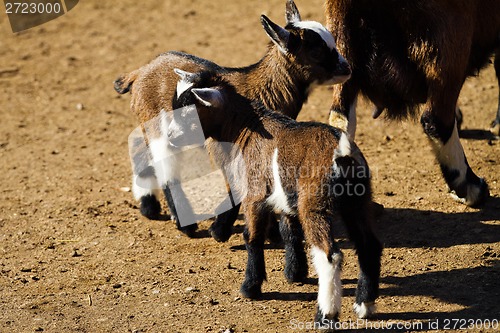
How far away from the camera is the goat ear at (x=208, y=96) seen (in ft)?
18.5

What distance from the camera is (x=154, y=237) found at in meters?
6.61

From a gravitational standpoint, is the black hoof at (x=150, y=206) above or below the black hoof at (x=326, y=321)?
below

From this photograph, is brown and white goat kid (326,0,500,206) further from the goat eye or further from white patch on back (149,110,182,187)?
white patch on back (149,110,182,187)

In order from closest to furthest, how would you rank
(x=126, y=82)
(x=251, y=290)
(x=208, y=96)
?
(x=251, y=290) → (x=208, y=96) → (x=126, y=82)

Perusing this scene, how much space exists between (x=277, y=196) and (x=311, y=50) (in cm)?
123

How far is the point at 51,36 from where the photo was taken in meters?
11.5

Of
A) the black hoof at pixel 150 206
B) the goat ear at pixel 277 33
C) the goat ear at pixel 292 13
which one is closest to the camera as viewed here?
the goat ear at pixel 277 33

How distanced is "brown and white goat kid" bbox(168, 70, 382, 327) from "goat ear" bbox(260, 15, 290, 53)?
0.46 m

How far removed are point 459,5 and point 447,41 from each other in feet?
0.94

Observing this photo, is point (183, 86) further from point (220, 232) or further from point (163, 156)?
point (220, 232)

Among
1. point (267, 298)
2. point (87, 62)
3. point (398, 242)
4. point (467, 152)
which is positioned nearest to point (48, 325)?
point (267, 298)

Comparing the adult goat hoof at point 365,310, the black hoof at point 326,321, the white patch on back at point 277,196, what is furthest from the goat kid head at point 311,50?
the black hoof at point 326,321

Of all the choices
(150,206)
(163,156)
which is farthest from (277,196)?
(150,206)

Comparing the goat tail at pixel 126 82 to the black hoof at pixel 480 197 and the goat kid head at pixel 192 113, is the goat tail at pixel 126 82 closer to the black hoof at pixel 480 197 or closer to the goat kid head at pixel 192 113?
the goat kid head at pixel 192 113
